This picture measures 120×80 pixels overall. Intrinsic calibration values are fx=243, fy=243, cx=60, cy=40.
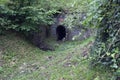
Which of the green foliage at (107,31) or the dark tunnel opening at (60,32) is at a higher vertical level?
the green foliage at (107,31)

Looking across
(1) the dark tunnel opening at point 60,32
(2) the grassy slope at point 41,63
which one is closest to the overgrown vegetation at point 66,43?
(2) the grassy slope at point 41,63

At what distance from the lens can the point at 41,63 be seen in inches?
264

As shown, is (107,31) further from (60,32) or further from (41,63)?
(60,32)

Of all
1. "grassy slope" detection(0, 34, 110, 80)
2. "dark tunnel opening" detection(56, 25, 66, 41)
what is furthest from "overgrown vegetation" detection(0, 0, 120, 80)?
"dark tunnel opening" detection(56, 25, 66, 41)

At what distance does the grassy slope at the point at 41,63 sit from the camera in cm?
507

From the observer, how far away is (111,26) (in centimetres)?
418

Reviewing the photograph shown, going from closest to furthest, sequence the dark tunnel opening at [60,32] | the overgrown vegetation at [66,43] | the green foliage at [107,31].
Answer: the green foliage at [107,31], the overgrown vegetation at [66,43], the dark tunnel opening at [60,32]

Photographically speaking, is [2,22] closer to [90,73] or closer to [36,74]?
[36,74]

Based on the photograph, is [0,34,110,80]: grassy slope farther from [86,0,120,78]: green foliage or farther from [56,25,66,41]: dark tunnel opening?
[56,25,66,41]: dark tunnel opening

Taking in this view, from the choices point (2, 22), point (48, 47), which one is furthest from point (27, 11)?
point (48, 47)

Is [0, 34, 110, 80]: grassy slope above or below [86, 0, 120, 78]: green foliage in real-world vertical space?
below

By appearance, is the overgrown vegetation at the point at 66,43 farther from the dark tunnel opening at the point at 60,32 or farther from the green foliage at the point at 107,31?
the dark tunnel opening at the point at 60,32

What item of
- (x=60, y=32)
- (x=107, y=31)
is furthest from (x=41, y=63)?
(x=60, y=32)

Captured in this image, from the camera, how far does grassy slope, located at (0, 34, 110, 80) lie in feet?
16.6
